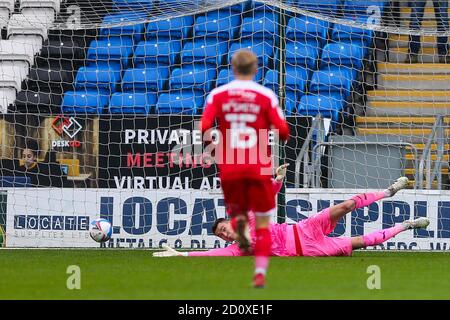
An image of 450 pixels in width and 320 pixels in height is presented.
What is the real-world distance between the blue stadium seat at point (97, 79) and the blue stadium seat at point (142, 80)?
219 millimetres

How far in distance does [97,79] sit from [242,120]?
1081cm

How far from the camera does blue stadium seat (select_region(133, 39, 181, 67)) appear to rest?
19.8 meters

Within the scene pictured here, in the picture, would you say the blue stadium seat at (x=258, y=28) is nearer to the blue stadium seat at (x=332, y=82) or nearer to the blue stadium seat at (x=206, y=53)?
the blue stadium seat at (x=206, y=53)

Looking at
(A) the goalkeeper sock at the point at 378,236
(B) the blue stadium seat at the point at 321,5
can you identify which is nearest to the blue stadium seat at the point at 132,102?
(B) the blue stadium seat at the point at 321,5

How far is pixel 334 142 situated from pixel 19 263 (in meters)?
5.28

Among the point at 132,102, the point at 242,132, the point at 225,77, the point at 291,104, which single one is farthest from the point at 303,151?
the point at 242,132

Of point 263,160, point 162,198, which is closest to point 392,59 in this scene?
point 162,198

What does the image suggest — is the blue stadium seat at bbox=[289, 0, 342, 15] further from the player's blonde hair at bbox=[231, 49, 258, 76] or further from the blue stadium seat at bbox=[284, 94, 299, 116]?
the player's blonde hair at bbox=[231, 49, 258, 76]

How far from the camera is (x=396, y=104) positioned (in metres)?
19.4

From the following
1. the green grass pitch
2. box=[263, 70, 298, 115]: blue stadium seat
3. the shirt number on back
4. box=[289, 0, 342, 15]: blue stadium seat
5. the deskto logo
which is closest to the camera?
the green grass pitch

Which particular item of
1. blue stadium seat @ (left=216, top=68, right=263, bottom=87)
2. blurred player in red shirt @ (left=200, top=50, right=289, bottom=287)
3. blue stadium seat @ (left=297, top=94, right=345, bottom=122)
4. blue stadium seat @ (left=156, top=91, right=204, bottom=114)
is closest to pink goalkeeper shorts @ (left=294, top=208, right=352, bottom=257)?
blurred player in red shirt @ (left=200, top=50, right=289, bottom=287)

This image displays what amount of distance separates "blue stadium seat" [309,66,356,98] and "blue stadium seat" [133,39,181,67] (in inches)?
92.4

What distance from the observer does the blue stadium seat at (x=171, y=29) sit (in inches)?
797

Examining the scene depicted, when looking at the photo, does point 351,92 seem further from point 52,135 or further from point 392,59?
point 52,135
